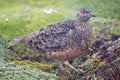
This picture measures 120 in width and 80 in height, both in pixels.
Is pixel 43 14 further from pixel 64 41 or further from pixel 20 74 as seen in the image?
pixel 20 74

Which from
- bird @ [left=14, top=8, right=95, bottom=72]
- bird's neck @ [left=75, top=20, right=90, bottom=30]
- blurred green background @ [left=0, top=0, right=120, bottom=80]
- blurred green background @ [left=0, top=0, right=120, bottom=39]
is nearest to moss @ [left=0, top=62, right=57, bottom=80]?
blurred green background @ [left=0, top=0, right=120, bottom=80]

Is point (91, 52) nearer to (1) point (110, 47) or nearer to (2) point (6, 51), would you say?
(1) point (110, 47)

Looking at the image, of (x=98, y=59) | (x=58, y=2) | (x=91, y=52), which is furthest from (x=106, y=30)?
(x=58, y=2)

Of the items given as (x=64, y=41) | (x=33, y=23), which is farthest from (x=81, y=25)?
(x=33, y=23)

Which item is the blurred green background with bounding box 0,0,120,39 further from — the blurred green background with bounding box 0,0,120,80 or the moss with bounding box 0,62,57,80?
the moss with bounding box 0,62,57,80

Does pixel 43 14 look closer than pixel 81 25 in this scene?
No

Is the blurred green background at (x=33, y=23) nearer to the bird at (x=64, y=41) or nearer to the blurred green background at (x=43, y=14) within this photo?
the blurred green background at (x=43, y=14)

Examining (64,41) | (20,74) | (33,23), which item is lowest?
(33,23)

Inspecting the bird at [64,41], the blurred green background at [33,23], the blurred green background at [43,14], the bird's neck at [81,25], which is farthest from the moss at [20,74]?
the blurred green background at [43,14]
